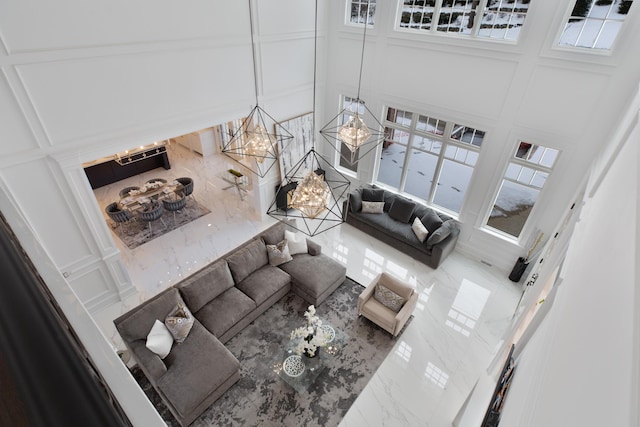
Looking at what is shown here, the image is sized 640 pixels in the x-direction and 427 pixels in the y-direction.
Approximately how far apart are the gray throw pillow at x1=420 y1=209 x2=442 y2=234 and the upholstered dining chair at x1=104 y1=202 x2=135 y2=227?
6.04m

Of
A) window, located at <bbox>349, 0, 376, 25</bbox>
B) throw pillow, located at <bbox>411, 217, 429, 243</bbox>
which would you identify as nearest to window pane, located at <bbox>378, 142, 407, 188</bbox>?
throw pillow, located at <bbox>411, 217, 429, 243</bbox>

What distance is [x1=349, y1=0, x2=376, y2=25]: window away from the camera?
21.3ft

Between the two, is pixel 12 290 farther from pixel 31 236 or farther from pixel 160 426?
pixel 31 236

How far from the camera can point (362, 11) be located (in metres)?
6.68

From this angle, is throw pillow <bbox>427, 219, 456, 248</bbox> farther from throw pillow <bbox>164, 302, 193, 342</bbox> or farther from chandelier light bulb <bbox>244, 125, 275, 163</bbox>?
throw pillow <bbox>164, 302, 193, 342</bbox>

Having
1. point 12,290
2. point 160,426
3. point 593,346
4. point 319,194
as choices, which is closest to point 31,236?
point 12,290

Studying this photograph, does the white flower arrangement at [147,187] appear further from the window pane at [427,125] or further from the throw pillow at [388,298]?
the window pane at [427,125]

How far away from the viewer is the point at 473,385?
4.72 meters

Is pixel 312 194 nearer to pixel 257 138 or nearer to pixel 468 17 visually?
pixel 257 138

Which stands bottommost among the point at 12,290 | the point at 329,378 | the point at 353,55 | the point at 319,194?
the point at 329,378

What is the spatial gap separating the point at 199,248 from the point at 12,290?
6.45 m

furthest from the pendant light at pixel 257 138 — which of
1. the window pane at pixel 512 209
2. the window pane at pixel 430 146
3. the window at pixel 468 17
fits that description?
the window pane at pixel 512 209

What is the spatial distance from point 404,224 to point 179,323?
4.66 m

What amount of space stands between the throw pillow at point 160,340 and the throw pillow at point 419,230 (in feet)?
15.3
